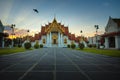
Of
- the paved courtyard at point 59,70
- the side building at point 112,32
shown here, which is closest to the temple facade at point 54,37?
the side building at point 112,32

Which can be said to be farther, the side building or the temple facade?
the temple facade

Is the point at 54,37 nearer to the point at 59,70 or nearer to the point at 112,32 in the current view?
the point at 112,32

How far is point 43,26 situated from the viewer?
314 feet

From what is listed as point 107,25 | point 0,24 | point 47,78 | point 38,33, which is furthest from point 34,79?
point 38,33

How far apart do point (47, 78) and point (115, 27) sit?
51203mm

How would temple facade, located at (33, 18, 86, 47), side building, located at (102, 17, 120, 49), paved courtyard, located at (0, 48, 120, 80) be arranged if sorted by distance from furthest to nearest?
1. temple facade, located at (33, 18, 86, 47)
2. side building, located at (102, 17, 120, 49)
3. paved courtyard, located at (0, 48, 120, 80)

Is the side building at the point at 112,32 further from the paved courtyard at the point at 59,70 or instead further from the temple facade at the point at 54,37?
the paved courtyard at the point at 59,70

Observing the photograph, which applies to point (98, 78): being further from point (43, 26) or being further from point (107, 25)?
point (43, 26)

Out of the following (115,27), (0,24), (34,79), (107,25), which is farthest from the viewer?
(0,24)

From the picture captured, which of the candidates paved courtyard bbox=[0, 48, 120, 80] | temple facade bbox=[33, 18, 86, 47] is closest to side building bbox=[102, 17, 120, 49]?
temple facade bbox=[33, 18, 86, 47]

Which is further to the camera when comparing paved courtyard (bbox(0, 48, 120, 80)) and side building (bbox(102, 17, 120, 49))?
side building (bbox(102, 17, 120, 49))

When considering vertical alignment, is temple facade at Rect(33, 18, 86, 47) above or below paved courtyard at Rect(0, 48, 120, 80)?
above

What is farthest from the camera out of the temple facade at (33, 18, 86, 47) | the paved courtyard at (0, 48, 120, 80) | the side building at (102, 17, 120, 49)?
the temple facade at (33, 18, 86, 47)

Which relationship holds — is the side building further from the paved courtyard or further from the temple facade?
the paved courtyard
